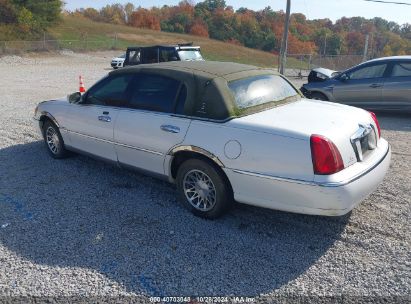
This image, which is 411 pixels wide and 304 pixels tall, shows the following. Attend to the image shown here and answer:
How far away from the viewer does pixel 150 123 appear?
153 inches

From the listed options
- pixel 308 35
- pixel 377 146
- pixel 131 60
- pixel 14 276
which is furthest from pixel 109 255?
pixel 308 35

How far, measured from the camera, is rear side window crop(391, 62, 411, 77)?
317 inches

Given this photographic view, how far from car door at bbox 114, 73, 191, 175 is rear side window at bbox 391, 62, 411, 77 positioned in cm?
652

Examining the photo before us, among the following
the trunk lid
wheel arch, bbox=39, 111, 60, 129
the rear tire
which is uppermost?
the trunk lid

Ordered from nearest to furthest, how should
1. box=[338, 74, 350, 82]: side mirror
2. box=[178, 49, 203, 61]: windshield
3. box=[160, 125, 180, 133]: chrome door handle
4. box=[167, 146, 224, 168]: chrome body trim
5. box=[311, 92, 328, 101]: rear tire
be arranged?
1. box=[167, 146, 224, 168]: chrome body trim
2. box=[160, 125, 180, 133]: chrome door handle
3. box=[338, 74, 350, 82]: side mirror
4. box=[311, 92, 328, 101]: rear tire
5. box=[178, 49, 203, 61]: windshield

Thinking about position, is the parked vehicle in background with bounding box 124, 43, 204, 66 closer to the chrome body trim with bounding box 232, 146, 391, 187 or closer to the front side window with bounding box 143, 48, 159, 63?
the front side window with bounding box 143, 48, 159, 63

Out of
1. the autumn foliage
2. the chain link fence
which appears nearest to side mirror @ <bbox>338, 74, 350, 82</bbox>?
the chain link fence

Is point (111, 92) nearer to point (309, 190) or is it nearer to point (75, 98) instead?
point (75, 98)

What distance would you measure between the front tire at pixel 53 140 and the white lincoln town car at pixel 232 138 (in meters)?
0.72

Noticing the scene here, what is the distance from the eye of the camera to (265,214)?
12.5ft

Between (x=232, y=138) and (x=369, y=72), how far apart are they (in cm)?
663

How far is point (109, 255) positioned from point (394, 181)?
368cm

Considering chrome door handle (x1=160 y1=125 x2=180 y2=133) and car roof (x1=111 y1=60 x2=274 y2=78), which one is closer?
chrome door handle (x1=160 y1=125 x2=180 y2=133)

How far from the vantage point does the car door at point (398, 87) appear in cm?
799
